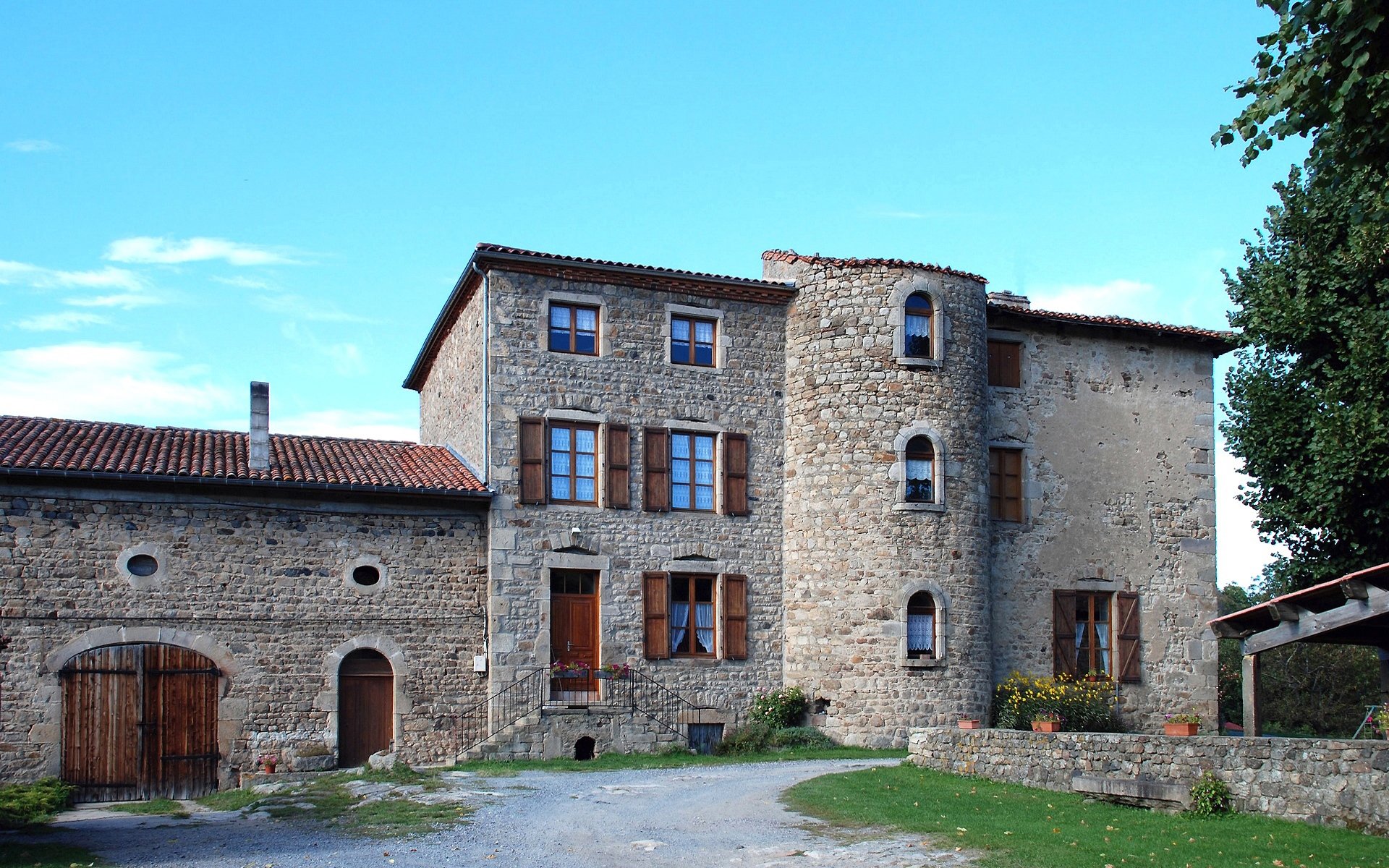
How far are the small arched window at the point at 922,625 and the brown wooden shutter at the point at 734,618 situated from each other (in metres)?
2.84

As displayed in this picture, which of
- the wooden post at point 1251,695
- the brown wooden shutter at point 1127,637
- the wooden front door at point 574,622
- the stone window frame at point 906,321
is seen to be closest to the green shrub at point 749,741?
the wooden front door at point 574,622

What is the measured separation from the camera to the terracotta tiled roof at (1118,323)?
25.6 metres

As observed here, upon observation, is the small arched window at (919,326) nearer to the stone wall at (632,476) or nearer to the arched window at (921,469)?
the arched window at (921,469)

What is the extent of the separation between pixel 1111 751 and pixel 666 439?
33.7ft

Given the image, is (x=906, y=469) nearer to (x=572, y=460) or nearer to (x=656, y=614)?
(x=656, y=614)

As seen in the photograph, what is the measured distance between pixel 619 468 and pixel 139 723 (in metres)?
8.42

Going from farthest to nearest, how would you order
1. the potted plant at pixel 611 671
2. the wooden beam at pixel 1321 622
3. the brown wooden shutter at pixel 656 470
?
the brown wooden shutter at pixel 656 470
the potted plant at pixel 611 671
the wooden beam at pixel 1321 622

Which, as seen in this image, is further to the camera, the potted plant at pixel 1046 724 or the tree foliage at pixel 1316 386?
the tree foliage at pixel 1316 386

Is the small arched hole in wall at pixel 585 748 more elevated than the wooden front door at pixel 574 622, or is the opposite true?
the wooden front door at pixel 574 622

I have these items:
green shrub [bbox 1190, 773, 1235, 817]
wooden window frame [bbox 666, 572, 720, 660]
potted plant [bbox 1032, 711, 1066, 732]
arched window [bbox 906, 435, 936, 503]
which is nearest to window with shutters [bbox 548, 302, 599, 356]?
wooden window frame [bbox 666, 572, 720, 660]

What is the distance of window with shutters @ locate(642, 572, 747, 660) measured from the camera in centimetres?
2289

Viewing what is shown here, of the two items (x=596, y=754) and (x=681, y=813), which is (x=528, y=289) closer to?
(x=596, y=754)

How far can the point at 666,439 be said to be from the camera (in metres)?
23.4

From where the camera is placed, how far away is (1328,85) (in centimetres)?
1088
